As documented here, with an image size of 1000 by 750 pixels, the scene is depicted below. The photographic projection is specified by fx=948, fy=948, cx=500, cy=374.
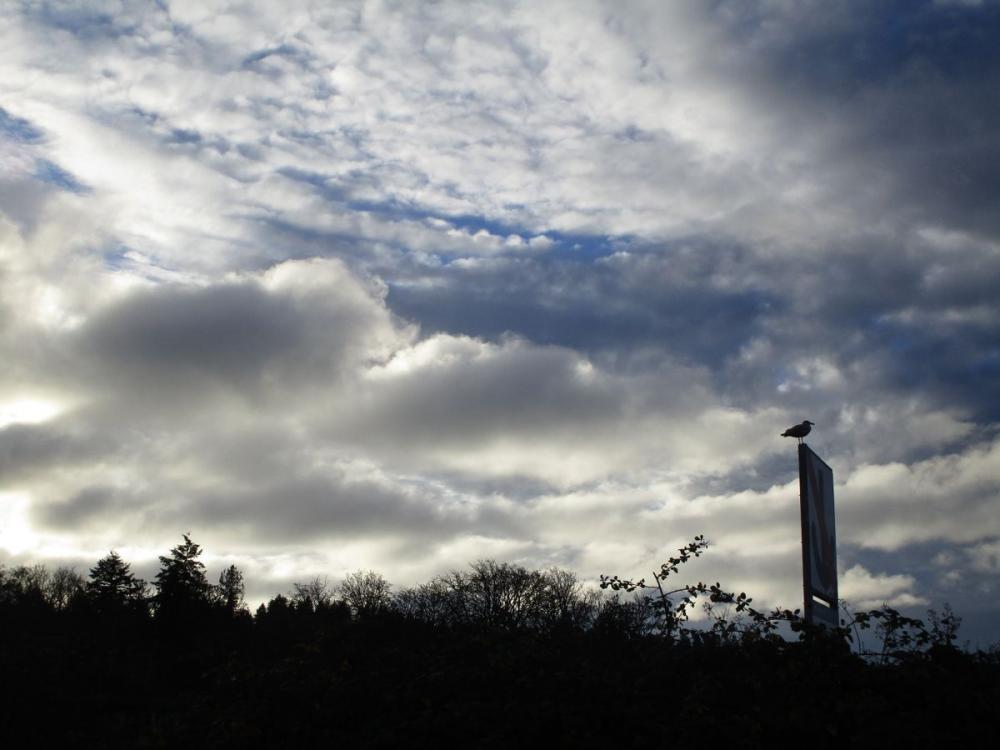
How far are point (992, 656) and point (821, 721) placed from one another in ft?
9.62

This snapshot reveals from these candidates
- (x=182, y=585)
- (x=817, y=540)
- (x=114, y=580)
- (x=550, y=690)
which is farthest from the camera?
(x=114, y=580)

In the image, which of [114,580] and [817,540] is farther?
[114,580]

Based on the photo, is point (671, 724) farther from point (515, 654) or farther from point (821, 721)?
point (515, 654)

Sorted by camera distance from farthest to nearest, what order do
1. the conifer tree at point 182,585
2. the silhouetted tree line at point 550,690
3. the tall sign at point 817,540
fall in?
1. the conifer tree at point 182,585
2. the tall sign at point 817,540
3. the silhouetted tree line at point 550,690

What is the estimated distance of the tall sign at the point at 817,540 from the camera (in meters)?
13.6

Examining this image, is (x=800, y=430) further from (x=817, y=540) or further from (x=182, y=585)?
(x=182, y=585)

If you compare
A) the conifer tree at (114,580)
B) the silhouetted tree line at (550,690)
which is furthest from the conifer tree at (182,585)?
the silhouetted tree line at (550,690)

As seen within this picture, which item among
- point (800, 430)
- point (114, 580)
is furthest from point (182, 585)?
point (800, 430)

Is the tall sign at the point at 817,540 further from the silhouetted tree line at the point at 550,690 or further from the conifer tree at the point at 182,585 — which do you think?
the conifer tree at the point at 182,585

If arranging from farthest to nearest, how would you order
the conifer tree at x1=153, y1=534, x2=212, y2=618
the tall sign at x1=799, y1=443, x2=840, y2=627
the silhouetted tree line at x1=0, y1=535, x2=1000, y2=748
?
the conifer tree at x1=153, y1=534, x2=212, y2=618 → the tall sign at x1=799, y1=443, x2=840, y2=627 → the silhouetted tree line at x1=0, y1=535, x2=1000, y2=748

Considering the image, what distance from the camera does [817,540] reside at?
47.5ft

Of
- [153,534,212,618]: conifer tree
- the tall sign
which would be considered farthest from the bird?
[153,534,212,618]: conifer tree

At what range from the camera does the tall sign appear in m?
13.6

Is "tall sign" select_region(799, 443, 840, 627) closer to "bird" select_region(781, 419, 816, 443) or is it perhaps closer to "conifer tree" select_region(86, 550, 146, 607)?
"bird" select_region(781, 419, 816, 443)
